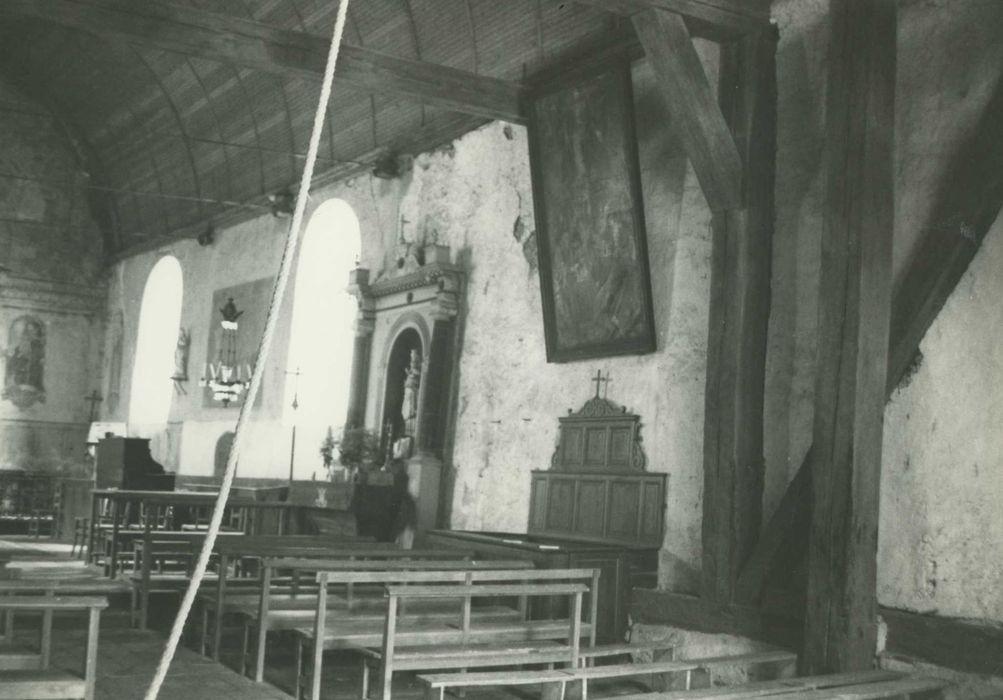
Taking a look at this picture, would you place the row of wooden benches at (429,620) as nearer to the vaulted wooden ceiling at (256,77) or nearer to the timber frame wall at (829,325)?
the timber frame wall at (829,325)

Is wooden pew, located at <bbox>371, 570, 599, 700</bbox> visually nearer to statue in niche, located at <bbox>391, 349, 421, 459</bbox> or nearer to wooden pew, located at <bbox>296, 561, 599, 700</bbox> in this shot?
wooden pew, located at <bbox>296, 561, 599, 700</bbox>

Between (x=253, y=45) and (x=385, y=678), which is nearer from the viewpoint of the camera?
(x=385, y=678)

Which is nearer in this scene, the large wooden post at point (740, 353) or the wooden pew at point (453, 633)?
the wooden pew at point (453, 633)

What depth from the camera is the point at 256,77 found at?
13.1 metres

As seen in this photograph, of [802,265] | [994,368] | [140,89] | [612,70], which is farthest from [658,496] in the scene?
[140,89]

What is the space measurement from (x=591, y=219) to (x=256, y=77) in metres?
6.03

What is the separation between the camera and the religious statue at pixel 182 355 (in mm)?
16469

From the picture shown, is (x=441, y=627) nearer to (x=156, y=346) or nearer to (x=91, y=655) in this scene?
(x=91, y=655)

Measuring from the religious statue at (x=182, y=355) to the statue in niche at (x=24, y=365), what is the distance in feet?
11.6

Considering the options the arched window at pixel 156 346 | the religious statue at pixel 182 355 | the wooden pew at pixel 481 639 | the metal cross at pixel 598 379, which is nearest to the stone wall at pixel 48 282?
the arched window at pixel 156 346

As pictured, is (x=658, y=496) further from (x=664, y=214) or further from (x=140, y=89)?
(x=140, y=89)

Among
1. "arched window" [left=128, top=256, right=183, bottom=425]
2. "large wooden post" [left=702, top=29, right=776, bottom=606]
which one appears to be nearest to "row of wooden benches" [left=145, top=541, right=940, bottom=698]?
"large wooden post" [left=702, top=29, right=776, bottom=606]

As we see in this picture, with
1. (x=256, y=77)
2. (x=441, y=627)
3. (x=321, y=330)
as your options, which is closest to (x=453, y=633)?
(x=441, y=627)

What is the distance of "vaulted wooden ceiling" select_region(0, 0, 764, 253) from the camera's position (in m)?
7.72
